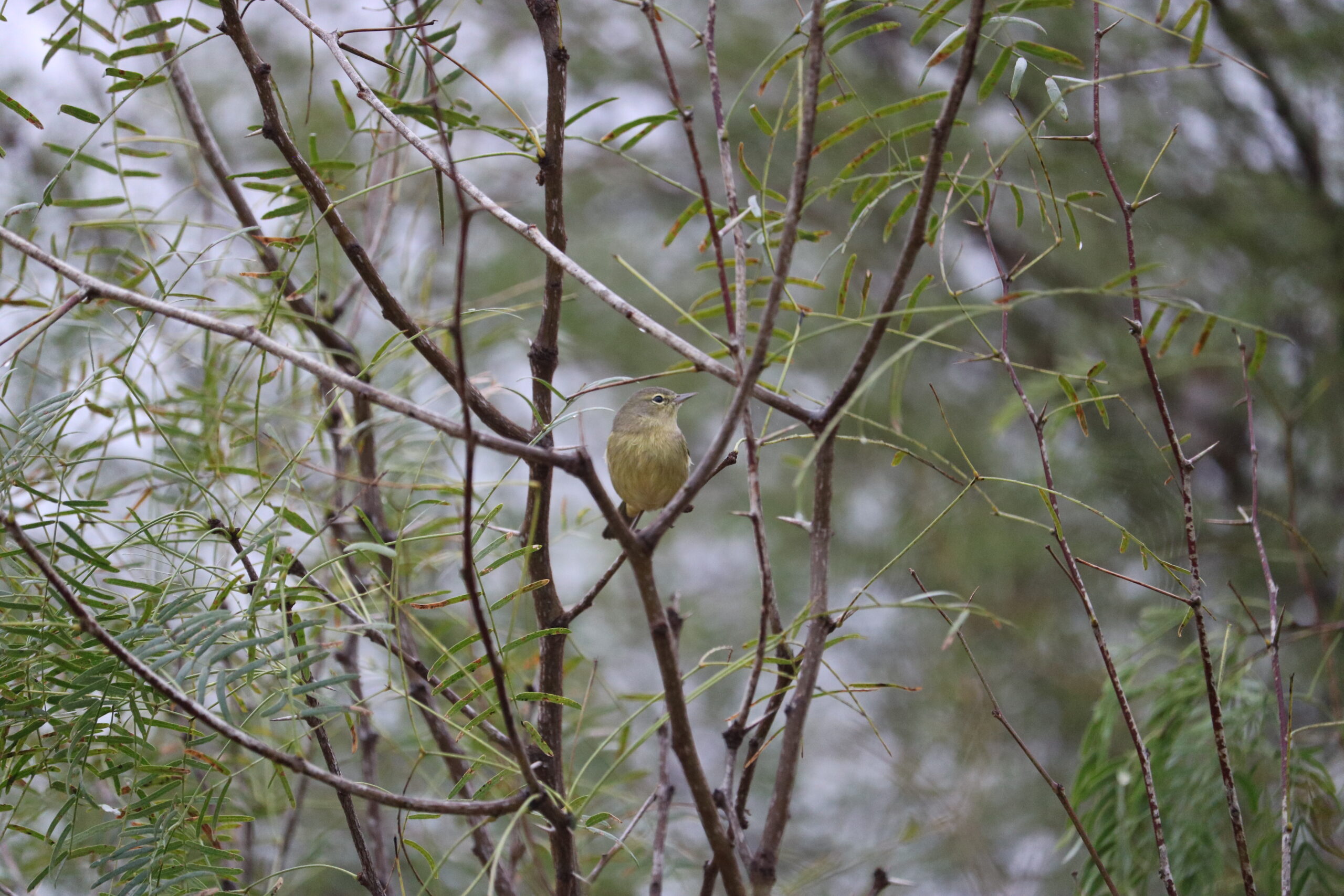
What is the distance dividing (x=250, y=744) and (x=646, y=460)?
163 centimetres

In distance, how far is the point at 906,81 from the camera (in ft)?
14.0

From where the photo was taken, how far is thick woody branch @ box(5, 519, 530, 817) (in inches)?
30.6

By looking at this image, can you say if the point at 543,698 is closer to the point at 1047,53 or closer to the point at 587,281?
the point at 587,281

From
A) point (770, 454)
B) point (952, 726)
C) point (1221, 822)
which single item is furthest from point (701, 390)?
point (1221, 822)

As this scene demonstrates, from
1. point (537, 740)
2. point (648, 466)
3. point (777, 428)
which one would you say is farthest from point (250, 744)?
point (777, 428)

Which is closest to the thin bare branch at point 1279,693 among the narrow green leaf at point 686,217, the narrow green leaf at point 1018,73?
the narrow green leaf at point 1018,73

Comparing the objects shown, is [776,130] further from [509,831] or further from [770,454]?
[770,454]

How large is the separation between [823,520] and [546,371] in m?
0.48

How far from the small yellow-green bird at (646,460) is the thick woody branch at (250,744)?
60.0 inches

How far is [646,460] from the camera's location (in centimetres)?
239

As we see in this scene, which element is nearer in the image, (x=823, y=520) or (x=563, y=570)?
(x=823, y=520)

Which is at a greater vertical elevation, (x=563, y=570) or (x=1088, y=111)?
(x=1088, y=111)

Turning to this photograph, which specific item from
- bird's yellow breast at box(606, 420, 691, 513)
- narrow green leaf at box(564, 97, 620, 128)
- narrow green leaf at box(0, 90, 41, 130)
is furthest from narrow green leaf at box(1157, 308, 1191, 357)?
bird's yellow breast at box(606, 420, 691, 513)

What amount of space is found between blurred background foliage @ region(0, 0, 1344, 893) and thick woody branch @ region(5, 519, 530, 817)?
0.30 ft
